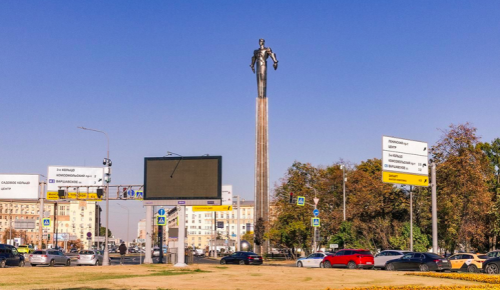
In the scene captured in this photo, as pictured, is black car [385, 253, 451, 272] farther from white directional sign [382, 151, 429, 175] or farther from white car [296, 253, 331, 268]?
white car [296, 253, 331, 268]

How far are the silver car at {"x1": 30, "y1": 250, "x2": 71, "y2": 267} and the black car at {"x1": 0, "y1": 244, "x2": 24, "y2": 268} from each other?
3.18m

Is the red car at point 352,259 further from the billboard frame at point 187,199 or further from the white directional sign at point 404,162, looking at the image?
the billboard frame at point 187,199

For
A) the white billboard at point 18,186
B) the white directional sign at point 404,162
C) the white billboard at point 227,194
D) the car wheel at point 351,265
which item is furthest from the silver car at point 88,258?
the white billboard at point 227,194

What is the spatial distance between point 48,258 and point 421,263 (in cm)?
3136

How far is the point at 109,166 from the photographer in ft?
177

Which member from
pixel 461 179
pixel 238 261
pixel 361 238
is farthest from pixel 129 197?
pixel 461 179

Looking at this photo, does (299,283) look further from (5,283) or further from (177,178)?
(177,178)

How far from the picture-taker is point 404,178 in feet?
150

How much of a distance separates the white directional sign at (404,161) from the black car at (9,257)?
2827 cm

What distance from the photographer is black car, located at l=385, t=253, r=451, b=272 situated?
37.8 m

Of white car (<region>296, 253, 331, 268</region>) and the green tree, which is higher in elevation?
the green tree

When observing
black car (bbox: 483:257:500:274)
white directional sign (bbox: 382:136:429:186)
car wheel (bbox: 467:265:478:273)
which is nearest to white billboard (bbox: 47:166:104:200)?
white directional sign (bbox: 382:136:429:186)

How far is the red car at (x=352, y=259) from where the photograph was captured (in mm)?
43656

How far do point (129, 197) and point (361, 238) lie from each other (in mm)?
25358
